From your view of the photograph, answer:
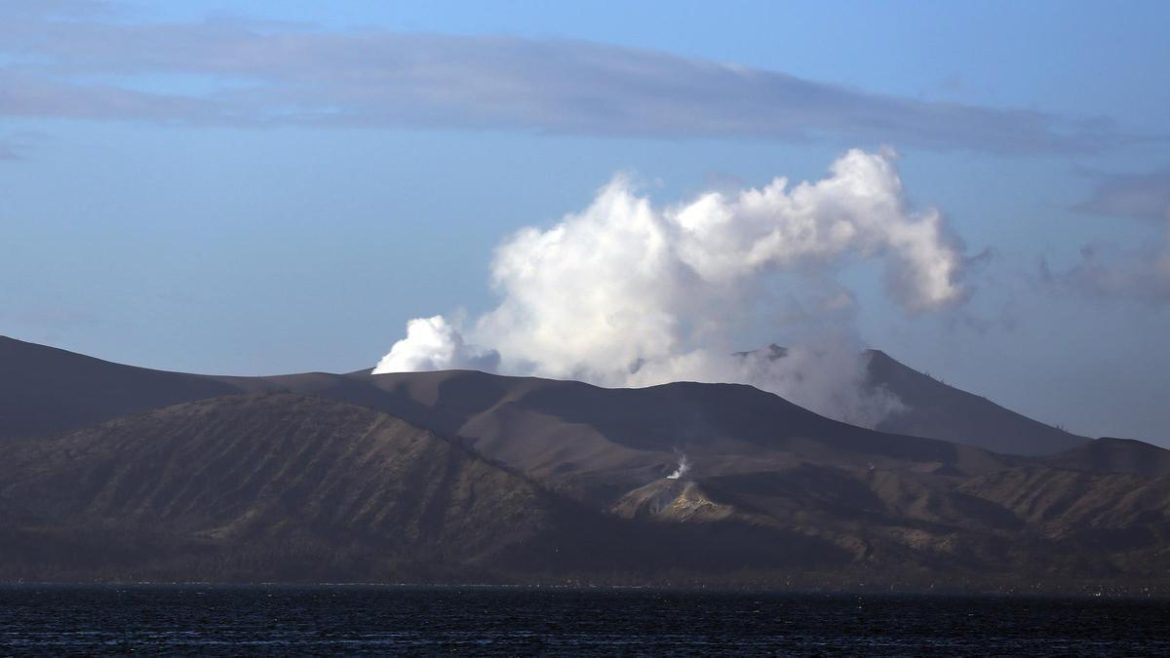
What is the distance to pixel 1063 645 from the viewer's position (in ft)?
Answer: 655

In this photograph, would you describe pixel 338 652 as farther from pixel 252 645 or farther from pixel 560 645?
pixel 560 645

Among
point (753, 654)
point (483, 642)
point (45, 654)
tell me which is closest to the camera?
point (45, 654)

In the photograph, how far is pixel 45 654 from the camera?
538 feet

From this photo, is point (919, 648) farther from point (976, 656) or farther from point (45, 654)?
point (45, 654)

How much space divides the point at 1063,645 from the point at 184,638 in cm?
9295

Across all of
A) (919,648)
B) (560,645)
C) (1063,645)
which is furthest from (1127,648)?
(560,645)

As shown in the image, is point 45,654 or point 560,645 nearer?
point 45,654

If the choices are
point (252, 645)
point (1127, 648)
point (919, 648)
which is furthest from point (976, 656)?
point (252, 645)

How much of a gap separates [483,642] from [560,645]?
8.40 metres

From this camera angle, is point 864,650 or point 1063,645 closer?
point 864,650

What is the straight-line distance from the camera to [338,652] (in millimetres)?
170625

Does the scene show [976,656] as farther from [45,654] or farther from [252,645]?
[45,654]

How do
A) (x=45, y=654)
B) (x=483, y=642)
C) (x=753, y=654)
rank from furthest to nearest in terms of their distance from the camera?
(x=483, y=642), (x=753, y=654), (x=45, y=654)

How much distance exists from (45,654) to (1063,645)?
105152 mm
